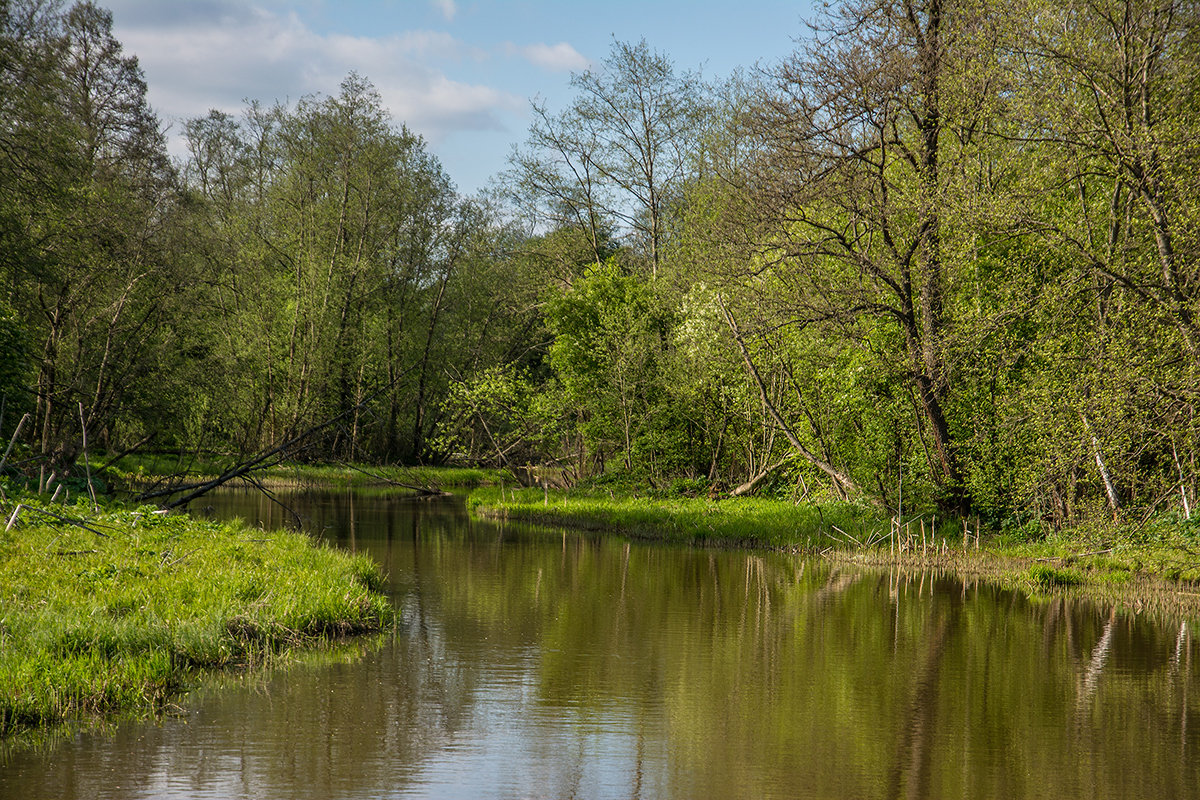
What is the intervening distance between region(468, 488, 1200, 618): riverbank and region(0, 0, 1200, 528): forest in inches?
28.1

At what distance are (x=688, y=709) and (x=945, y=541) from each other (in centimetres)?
1212

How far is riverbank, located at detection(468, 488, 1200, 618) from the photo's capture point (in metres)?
17.3

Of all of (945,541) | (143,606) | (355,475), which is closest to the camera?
(143,606)

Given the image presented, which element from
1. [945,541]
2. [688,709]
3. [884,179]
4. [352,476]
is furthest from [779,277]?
[352,476]

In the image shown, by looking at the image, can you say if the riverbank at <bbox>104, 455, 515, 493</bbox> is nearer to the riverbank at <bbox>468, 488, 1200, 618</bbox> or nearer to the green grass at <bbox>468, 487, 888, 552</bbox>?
the green grass at <bbox>468, 487, 888, 552</bbox>

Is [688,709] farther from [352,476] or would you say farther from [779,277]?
[352,476]

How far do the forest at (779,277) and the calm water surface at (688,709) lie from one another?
4.42m

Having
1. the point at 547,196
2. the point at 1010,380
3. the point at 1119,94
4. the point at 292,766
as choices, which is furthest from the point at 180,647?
the point at 547,196

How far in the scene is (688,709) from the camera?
31.9ft

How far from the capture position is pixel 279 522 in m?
27.1

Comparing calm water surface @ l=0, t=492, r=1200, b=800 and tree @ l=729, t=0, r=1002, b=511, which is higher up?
tree @ l=729, t=0, r=1002, b=511

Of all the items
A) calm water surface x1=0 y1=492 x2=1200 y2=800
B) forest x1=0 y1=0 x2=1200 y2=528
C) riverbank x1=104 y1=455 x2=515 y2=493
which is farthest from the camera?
riverbank x1=104 y1=455 x2=515 y2=493

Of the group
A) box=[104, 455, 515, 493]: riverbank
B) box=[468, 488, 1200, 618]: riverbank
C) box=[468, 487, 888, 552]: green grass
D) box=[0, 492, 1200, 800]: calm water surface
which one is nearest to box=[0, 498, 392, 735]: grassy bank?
box=[0, 492, 1200, 800]: calm water surface

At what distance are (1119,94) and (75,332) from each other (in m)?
27.8
